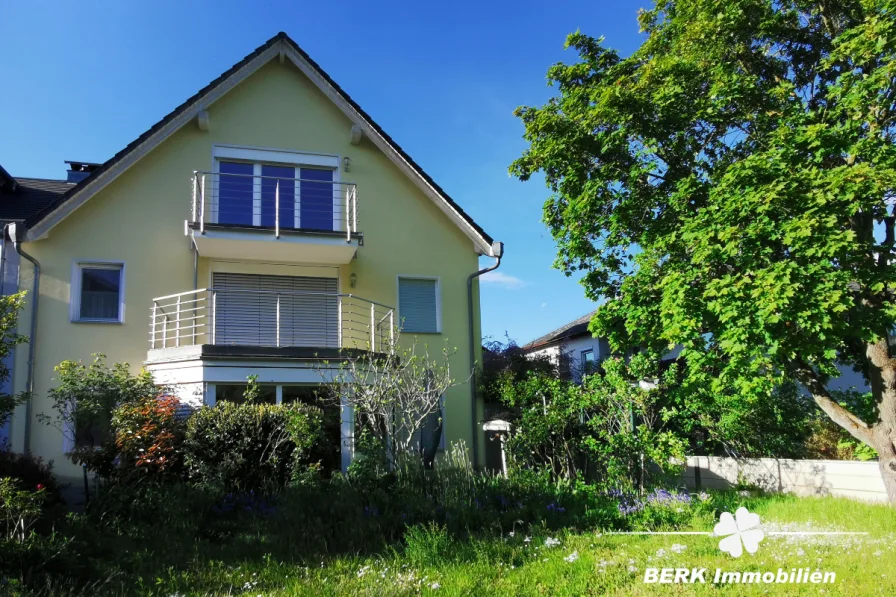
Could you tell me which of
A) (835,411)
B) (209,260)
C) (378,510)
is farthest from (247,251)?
(835,411)

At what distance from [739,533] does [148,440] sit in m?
8.66

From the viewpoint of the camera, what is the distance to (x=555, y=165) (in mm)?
11406

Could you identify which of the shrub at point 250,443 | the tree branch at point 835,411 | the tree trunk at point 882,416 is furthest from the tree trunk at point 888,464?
the shrub at point 250,443

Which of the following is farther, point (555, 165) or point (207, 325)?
point (207, 325)

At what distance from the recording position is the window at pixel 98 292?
13102 millimetres

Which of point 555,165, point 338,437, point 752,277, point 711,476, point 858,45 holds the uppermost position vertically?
point 858,45

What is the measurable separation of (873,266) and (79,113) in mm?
13206

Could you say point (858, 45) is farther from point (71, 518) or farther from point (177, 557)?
point (71, 518)

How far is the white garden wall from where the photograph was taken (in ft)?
35.2

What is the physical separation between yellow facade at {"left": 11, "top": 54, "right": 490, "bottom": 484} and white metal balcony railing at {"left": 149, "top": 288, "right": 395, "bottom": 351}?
0.37 meters

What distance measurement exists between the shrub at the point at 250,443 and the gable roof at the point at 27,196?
672 centimetres

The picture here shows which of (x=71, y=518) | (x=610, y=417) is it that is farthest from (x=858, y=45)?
(x=71, y=518)

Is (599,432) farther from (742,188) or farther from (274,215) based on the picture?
(274,215)

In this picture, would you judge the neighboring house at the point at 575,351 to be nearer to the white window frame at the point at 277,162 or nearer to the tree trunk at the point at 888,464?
the white window frame at the point at 277,162
